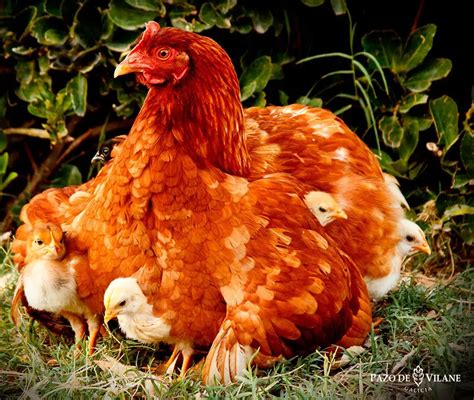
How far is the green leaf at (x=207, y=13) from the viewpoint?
142 inches

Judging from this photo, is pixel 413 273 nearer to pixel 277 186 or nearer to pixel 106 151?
pixel 277 186

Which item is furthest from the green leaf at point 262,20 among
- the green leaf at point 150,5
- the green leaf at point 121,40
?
the green leaf at point 121,40

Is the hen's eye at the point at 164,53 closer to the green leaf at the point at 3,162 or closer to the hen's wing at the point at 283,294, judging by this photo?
the hen's wing at the point at 283,294

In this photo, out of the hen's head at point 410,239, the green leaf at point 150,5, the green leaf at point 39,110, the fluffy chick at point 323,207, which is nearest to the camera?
the fluffy chick at point 323,207

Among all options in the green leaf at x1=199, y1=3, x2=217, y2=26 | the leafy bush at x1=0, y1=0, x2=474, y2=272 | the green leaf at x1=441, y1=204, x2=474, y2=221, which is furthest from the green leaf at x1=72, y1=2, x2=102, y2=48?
the green leaf at x1=441, y1=204, x2=474, y2=221

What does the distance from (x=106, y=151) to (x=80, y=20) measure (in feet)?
2.79

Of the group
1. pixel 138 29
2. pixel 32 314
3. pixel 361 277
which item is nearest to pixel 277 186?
pixel 361 277

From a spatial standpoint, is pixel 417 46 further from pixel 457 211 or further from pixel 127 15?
pixel 127 15

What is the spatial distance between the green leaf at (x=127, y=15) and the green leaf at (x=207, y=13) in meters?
0.19

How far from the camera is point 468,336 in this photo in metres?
2.76

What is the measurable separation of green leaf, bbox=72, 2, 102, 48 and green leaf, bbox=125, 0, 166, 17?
0.20 m

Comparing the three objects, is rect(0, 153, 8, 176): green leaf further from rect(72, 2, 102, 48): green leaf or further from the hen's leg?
the hen's leg

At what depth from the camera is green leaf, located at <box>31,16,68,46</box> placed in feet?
11.9

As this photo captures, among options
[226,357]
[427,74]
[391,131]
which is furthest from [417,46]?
[226,357]
